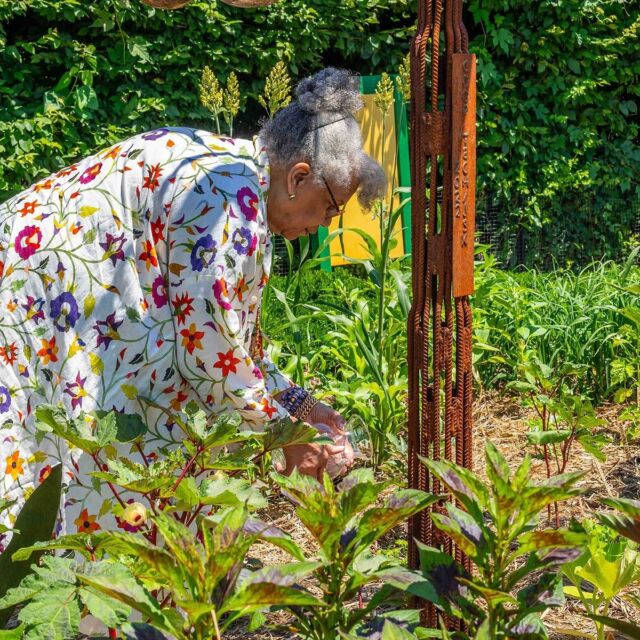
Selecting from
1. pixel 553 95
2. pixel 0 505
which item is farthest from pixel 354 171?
pixel 553 95

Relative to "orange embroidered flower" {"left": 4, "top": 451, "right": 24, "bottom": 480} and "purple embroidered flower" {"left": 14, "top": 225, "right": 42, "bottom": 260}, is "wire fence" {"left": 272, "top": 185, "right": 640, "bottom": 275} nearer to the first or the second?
"purple embroidered flower" {"left": 14, "top": 225, "right": 42, "bottom": 260}

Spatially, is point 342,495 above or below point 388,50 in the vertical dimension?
below

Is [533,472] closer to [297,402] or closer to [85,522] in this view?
[297,402]

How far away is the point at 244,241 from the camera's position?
1.88m

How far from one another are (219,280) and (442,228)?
55cm

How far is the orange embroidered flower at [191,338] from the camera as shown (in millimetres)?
1890

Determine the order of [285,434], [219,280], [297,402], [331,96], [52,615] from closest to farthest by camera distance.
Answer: [52,615] → [285,434] → [219,280] → [331,96] → [297,402]

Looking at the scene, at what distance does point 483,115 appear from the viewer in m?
7.54

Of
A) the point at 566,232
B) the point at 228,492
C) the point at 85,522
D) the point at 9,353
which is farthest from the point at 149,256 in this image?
the point at 566,232

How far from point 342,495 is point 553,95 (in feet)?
24.7

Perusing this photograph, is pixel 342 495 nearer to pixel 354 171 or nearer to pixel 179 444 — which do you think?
pixel 179 444

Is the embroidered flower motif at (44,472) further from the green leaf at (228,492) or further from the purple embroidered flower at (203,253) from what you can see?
the green leaf at (228,492)

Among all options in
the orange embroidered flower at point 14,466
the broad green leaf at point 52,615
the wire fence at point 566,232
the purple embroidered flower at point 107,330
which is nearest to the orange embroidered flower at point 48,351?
the purple embroidered flower at point 107,330

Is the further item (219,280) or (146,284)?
(146,284)
